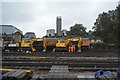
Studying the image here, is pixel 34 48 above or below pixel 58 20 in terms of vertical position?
below

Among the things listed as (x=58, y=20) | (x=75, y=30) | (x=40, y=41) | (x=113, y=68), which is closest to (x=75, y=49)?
(x=40, y=41)

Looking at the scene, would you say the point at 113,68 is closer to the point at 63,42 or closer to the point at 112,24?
the point at 63,42

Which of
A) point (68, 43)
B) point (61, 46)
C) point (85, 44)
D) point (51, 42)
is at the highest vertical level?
point (51, 42)

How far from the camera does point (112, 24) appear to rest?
25844mm

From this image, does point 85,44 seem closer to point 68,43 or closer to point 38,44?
point 68,43

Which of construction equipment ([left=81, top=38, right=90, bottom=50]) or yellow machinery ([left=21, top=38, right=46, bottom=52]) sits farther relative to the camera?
construction equipment ([left=81, top=38, right=90, bottom=50])

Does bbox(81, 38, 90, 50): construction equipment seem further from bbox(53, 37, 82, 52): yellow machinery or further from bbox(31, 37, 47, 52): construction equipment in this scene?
bbox(31, 37, 47, 52): construction equipment

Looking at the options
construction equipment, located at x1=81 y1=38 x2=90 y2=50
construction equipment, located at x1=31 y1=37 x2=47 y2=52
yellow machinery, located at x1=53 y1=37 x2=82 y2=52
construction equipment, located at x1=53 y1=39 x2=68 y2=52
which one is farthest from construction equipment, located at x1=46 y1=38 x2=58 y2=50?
construction equipment, located at x1=81 y1=38 x2=90 y2=50

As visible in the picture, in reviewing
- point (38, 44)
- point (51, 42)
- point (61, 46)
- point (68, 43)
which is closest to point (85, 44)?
point (68, 43)

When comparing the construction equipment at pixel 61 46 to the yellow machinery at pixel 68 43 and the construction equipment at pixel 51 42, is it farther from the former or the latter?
the construction equipment at pixel 51 42

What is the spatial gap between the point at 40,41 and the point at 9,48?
5430 millimetres

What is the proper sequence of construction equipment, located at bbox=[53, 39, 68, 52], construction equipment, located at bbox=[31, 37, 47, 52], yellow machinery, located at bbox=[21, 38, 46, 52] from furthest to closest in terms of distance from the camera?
construction equipment, located at bbox=[31, 37, 47, 52]
yellow machinery, located at bbox=[21, 38, 46, 52]
construction equipment, located at bbox=[53, 39, 68, 52]

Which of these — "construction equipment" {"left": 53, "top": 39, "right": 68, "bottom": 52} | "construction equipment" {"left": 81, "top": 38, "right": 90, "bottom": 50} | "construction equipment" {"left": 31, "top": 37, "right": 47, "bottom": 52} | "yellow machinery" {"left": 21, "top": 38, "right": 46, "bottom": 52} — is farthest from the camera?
"construction equipment" {"left": 81, "top": 38, "right": 90, "bottom": 50}

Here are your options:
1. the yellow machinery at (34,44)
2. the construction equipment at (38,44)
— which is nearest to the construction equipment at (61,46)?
the yellow machinery at (34,44)
